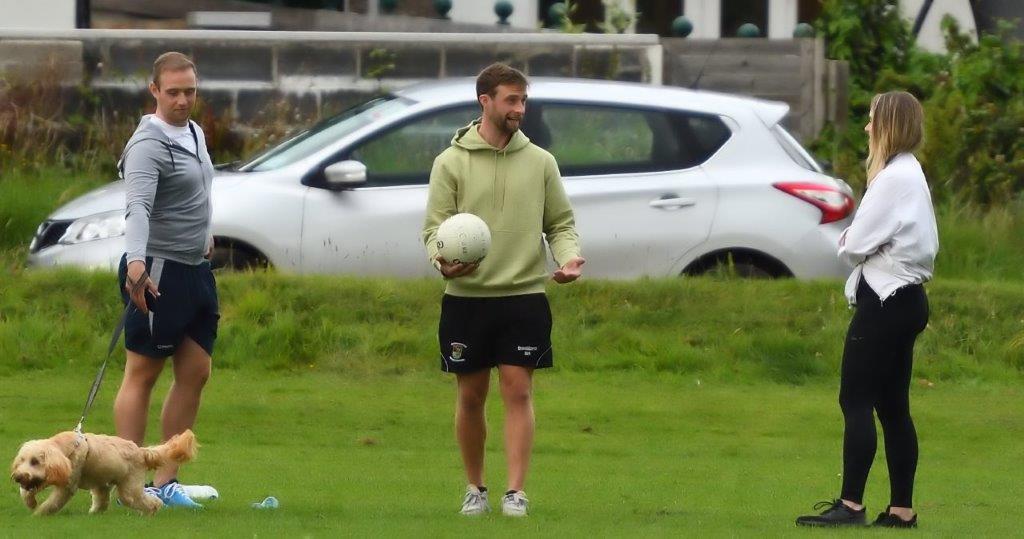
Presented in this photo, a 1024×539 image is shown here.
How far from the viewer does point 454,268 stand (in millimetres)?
7156

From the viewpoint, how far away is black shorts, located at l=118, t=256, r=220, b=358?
298 inches

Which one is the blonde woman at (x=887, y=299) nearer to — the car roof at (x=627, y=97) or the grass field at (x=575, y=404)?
the grass field at (x=575, y=404)

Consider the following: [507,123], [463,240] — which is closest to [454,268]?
[463,240]

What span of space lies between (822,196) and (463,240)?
6.07 meters

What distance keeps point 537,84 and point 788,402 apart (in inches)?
126

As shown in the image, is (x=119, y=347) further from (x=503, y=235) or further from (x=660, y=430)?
(x=503, y=235)

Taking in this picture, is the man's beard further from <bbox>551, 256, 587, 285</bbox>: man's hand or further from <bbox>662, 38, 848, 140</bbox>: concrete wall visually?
<bbox>662, 38, 848, 140</bbox>: concrete wall

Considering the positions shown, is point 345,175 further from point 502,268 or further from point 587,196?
point 502,268

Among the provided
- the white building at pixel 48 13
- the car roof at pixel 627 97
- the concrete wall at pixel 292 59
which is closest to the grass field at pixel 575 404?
the car roof at pixel 627 97

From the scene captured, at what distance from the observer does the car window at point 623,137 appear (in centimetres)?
1289

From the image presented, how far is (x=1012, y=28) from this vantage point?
1845cm

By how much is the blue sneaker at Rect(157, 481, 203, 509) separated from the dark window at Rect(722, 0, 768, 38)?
17538 mm

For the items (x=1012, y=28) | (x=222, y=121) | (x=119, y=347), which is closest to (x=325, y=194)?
(x=119, y=347)

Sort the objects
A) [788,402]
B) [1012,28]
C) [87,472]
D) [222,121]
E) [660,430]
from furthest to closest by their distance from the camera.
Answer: [1012,28]
[222,121]
[788,402]
[660,430]
[87,472]
